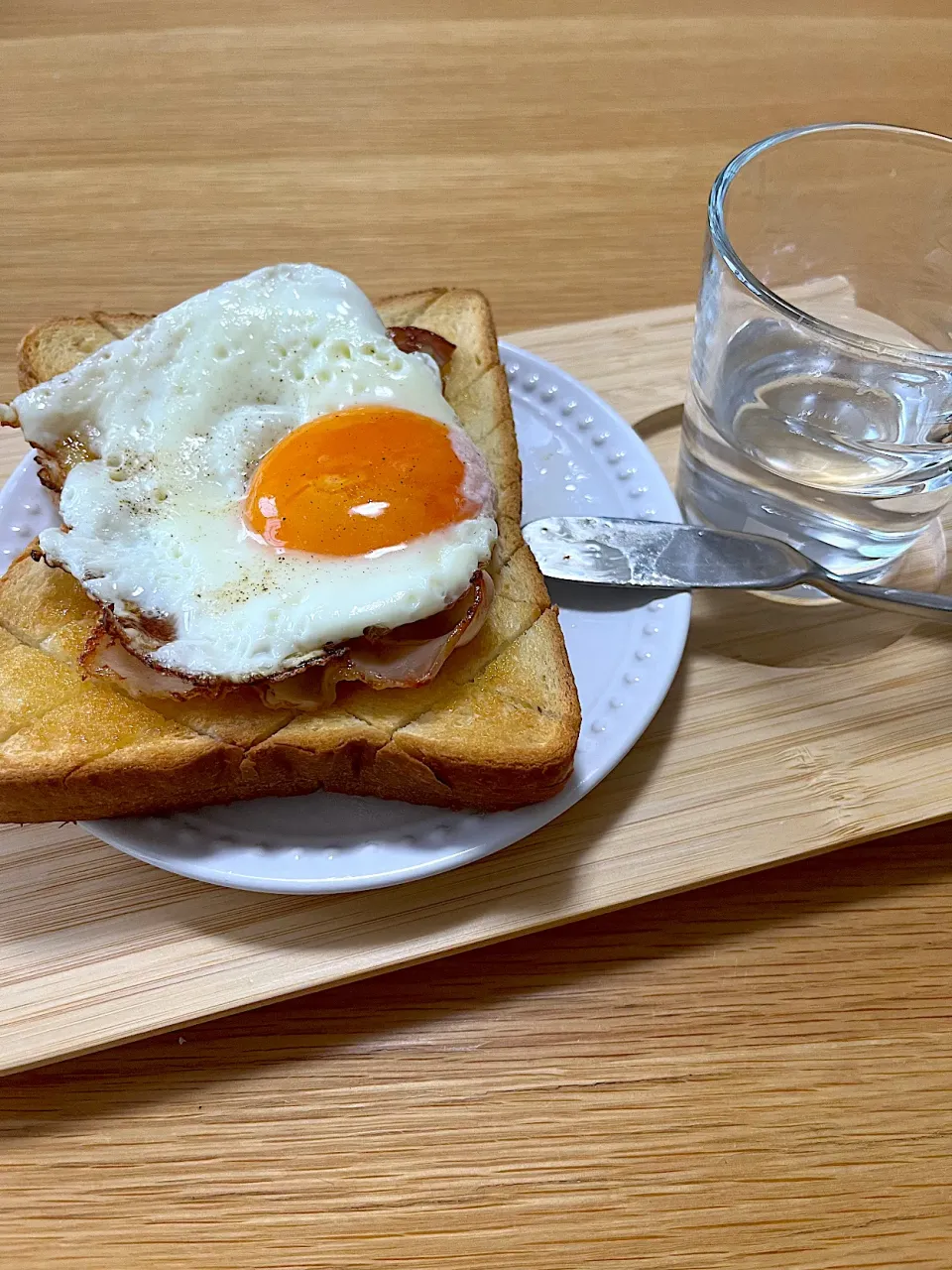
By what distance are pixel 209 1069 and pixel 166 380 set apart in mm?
1258

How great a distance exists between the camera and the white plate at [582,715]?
5.00 ft

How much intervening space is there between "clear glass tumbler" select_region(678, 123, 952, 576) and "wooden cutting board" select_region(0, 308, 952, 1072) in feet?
0.73

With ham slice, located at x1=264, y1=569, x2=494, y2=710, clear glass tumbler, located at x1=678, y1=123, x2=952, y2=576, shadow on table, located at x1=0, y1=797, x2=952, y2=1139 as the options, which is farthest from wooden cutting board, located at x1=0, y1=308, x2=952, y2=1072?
ham slice, located at x1=264, y1=569, x2=494, y2=710

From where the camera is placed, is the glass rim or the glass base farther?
the glass base

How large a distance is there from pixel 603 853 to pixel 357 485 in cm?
79

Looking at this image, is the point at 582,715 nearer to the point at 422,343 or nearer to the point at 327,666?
the point at 327,666

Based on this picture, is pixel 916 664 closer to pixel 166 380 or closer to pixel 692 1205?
pixel 692 1205

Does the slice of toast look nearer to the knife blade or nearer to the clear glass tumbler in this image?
the knife blade

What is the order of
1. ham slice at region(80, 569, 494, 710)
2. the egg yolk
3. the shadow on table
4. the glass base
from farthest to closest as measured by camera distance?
1. the glass base
2. the egg yolk
3. ham slice at region(80, 569, 494, 710)
4. the shadow on table

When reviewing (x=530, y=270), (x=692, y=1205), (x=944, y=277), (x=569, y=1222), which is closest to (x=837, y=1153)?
(x=692, y=1205)

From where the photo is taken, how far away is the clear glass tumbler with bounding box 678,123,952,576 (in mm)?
1825

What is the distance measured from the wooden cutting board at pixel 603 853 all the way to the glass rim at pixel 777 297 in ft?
1.98

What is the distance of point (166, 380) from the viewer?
1892mm

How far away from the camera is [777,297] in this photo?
188 centimetres
